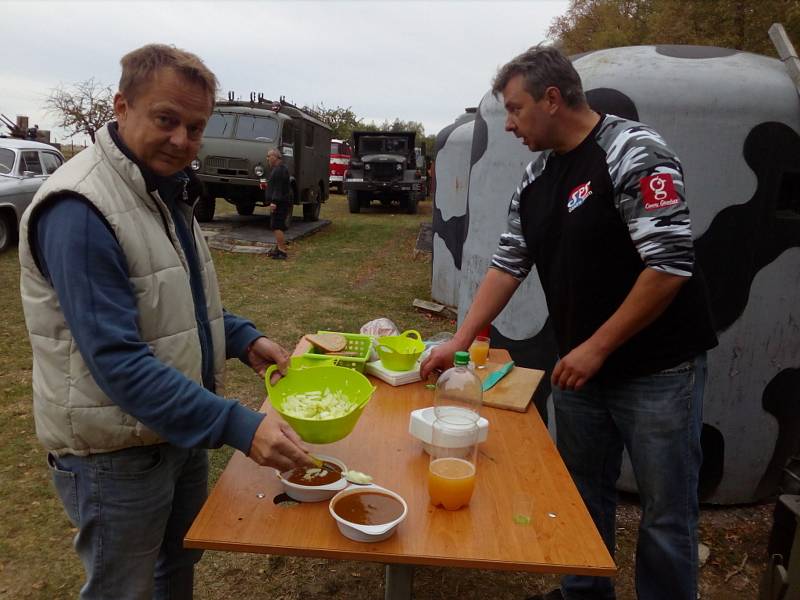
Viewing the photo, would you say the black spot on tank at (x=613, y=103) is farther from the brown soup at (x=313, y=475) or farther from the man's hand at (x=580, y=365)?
the brown soup at (x=313, y=475)

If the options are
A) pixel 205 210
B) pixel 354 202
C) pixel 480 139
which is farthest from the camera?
pixel 354 202

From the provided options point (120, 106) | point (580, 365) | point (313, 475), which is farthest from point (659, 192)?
point (120, 106)

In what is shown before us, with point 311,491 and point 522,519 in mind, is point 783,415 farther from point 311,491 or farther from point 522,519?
point 311,491

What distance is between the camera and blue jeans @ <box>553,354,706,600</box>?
206 centimetres

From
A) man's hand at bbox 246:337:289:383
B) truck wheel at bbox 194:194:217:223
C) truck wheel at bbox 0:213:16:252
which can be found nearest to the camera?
man's hand at bbox 246:337:289:383

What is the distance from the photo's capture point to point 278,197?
1080cm

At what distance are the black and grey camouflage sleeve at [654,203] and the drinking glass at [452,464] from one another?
0.77m

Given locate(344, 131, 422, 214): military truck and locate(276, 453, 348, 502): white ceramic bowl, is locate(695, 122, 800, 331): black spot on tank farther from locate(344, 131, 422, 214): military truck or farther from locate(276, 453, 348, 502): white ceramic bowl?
locate(344, 131, 422, 214): military truck

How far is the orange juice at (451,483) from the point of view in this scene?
1.56 m

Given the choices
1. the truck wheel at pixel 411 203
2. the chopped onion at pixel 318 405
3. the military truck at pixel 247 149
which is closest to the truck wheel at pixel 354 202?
the truck wheel at pixel 411 203

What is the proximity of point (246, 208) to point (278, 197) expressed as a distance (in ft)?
11.6

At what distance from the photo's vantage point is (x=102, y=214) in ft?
4.56

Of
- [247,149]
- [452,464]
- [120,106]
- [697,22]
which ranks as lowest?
[452,464]

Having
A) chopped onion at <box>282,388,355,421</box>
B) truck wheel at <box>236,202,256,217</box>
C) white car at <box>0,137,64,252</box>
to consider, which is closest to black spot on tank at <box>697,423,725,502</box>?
chopped onion at <box>282,388,355,421</box>
